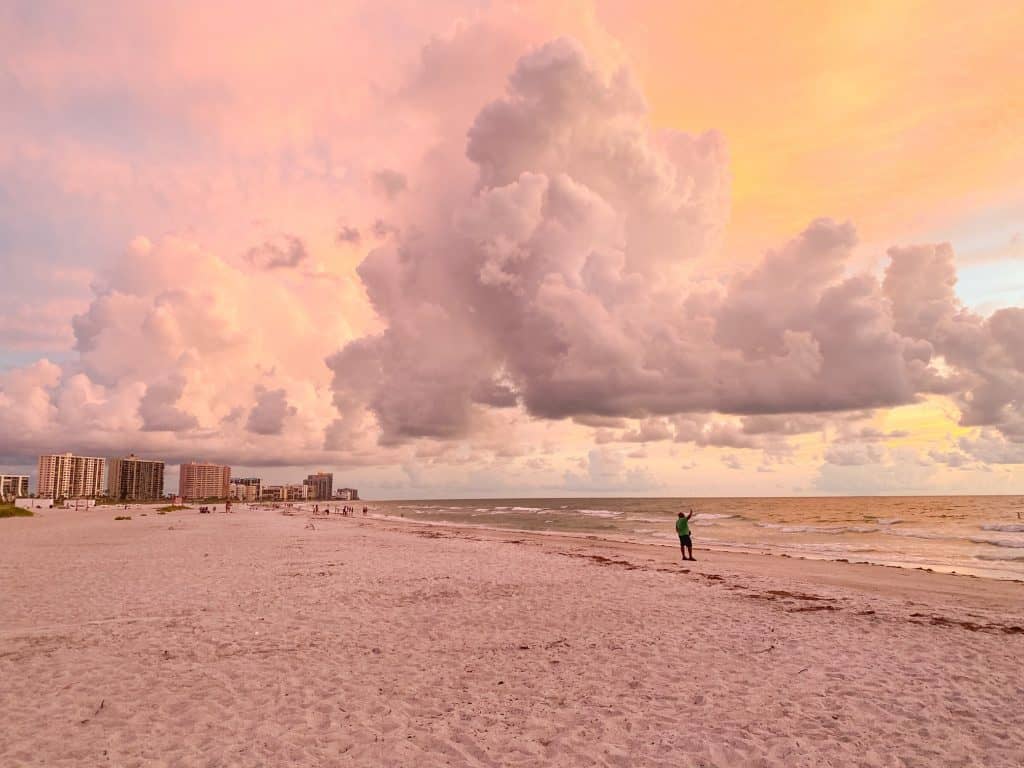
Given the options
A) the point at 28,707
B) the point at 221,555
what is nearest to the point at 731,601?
the point at 28,707

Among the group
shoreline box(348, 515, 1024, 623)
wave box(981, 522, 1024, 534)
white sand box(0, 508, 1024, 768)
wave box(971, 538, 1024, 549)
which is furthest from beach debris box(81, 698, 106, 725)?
wave box(981, 522, 1024, 534)

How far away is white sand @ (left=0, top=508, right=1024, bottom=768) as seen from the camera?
663cm

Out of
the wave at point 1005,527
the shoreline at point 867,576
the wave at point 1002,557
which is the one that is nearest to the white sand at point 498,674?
the shoreline at point 867,576

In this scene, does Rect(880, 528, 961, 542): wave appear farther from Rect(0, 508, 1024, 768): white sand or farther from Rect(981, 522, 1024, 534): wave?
Rect(0, 508, 1024, 768): white sand

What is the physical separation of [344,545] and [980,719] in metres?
29.5

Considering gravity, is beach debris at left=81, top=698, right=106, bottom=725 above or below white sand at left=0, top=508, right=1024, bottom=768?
above

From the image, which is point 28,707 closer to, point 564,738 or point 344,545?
point 564,738

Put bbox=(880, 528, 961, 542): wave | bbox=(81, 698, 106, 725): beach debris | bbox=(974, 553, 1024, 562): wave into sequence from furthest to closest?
bbox=(880, 528, 961, 542): wave, bbox=(974, 553, 1024, 562): wave, bbox=(81, 698, 106, 725): beach debris

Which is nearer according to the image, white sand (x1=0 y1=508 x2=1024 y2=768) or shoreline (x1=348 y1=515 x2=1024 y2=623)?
white sand (x1=0 y1=508 x2=1024 y2=768)

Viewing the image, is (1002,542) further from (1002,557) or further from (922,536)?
(1002,557)

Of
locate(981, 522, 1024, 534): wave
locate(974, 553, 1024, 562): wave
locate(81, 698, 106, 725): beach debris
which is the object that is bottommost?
locate(981, 522, 1024, 534): wave

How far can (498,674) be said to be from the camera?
923 cm

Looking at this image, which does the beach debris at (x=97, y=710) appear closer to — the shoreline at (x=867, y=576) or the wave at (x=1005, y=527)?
the shoreline at (x=867, y=576)

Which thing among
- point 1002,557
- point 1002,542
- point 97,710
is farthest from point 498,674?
point 1002,542
